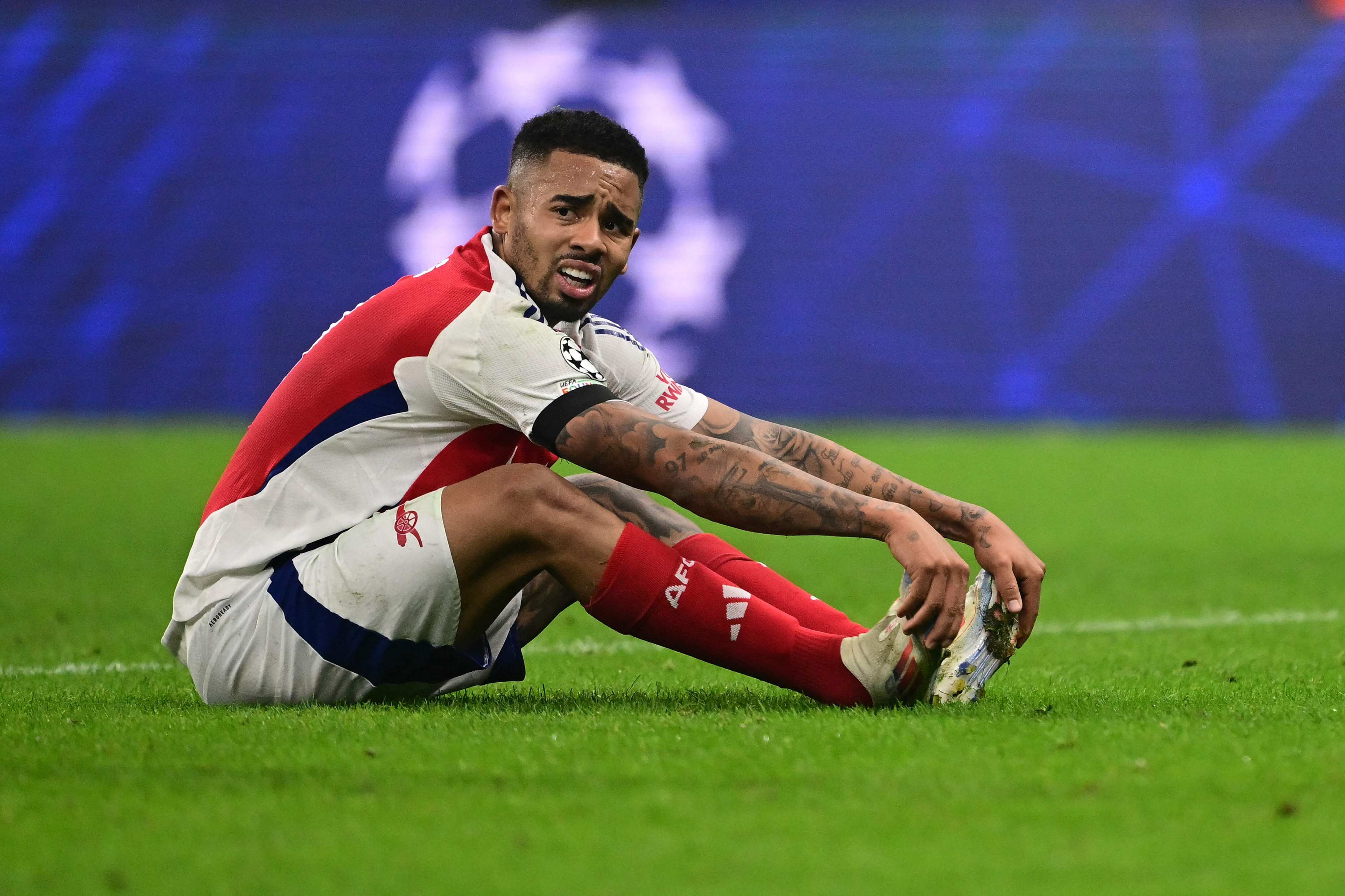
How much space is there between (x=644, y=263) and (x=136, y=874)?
12.6 metres

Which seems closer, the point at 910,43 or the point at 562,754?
the point at 562,754

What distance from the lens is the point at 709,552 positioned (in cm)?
357

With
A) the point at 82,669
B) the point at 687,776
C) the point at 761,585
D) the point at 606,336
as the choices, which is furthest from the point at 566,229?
the point at 82,669

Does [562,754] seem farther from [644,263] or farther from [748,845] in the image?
[644,263]

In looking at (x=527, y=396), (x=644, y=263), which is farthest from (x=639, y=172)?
(x=644, y=263)

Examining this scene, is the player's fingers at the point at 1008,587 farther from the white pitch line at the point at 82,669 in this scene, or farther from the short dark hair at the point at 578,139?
the white pitch line at the point at 82,669

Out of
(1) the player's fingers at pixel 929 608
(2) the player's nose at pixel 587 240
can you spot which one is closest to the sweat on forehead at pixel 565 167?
(2) the player's nose at pixel 587 240

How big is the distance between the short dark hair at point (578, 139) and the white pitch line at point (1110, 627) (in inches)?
62.7

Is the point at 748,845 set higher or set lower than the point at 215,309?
higher

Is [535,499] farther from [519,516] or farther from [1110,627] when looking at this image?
[1110,627]

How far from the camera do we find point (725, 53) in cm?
1540

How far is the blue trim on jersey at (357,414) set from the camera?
3.35 meters

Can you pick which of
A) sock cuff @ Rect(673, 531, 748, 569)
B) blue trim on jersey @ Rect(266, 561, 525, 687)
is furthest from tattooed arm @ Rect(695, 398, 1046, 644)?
blue trim on jersey @ Rect(266, 561, 525, 687)

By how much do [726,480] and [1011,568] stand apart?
0.56 meters
